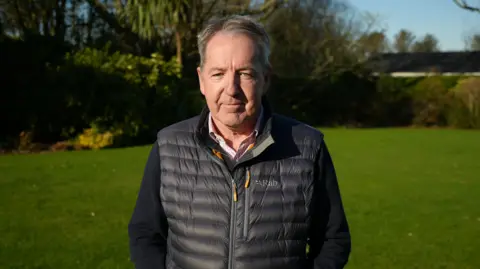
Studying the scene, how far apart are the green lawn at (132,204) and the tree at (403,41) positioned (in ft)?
151

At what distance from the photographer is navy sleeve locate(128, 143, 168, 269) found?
74.7 inches

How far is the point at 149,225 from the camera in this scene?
75.7 inches

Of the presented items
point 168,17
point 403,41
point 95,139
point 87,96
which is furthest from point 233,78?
point 403,41

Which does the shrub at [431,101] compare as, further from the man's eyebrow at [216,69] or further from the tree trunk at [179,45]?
the man's eyebrow at [216,69]

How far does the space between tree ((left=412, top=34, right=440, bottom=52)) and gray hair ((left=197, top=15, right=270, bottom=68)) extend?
59.5 metres

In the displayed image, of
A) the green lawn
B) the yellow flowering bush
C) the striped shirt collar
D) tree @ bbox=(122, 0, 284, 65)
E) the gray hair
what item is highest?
tree @ bbox=(122, 0, 284, 65)

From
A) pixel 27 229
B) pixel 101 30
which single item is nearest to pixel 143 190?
pixel 27 229

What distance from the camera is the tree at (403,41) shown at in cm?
5812

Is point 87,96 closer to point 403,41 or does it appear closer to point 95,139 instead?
point 95,139

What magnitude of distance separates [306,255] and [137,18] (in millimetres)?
17711

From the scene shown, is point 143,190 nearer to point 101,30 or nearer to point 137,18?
point 137,18

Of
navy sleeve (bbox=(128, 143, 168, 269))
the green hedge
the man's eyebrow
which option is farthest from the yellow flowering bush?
the man's eyebrow

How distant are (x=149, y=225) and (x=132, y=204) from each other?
245 inches

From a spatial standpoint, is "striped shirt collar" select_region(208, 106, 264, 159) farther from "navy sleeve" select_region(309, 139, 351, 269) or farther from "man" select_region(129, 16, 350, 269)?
"navy sleeve" select_region(309, 139, 351, 269)
